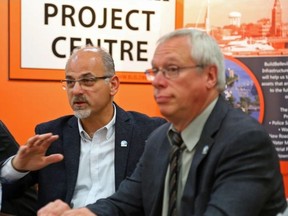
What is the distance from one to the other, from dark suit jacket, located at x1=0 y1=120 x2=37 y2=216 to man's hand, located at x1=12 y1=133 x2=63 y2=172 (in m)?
0.29

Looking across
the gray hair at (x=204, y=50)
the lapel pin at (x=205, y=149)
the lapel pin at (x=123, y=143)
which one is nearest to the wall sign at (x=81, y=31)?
the lapel pin at (x=123, y=143)

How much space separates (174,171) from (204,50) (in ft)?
1.41

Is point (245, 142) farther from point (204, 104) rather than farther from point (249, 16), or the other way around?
point (249, 16)

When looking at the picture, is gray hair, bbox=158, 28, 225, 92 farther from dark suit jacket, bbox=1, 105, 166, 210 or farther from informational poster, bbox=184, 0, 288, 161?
informational poster, bbox=184, 0, 288, 161

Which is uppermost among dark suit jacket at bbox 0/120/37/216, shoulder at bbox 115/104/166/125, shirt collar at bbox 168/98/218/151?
shirt collar at bbox 168/98/218/151

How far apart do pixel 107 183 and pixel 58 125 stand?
412 mm

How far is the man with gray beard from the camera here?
2.41 metres

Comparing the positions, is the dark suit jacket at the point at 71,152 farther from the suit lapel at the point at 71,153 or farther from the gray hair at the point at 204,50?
the gray hair at the point at 204,50

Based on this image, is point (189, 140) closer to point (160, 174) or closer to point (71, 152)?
point (160, 174)

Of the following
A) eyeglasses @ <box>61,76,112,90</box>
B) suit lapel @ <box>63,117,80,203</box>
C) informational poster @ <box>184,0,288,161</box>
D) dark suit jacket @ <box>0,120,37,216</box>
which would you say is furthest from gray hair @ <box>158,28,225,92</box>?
informational poster @ <box>184,0,288,161</box>

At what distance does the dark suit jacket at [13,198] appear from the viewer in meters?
2.49

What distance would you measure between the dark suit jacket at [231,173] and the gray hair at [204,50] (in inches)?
4.8

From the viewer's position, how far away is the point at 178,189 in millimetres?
1620

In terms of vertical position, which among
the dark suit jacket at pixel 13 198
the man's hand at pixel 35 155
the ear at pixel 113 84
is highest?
the ear at pixel 113 84
